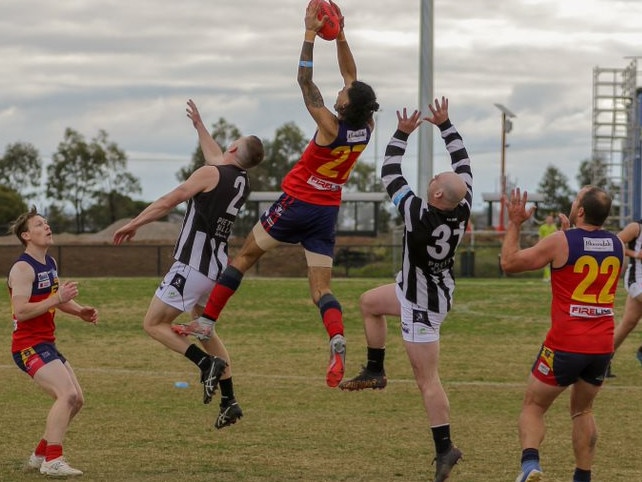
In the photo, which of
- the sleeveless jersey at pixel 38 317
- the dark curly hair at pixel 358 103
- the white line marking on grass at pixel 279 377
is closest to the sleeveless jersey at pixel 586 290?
the dark curly hair at pixel 358 103

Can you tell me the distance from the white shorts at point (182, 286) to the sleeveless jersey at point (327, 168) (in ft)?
3.78

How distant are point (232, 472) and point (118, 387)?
6230mm

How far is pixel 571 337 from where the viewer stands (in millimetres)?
8656

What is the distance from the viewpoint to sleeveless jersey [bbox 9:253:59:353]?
33.1 feet

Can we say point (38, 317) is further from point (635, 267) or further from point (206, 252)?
point (635, 267)

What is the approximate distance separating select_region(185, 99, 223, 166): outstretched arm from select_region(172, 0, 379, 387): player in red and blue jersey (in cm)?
86

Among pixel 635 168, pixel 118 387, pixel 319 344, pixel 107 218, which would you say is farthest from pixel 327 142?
pixel 107 218

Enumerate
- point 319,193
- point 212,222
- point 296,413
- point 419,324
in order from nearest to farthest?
point 419,324, point 319,193, point 212,222, point 296,413


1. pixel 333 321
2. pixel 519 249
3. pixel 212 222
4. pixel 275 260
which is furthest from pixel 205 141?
pixel 275 260

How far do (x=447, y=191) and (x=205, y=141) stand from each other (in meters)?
2.95

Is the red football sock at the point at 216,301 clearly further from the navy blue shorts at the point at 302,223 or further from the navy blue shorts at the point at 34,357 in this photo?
the navy blue shorts at the point at 34,357

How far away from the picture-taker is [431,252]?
9.18m

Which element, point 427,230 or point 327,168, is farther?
point 327,168

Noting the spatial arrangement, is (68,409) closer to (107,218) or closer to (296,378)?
(296,378)
